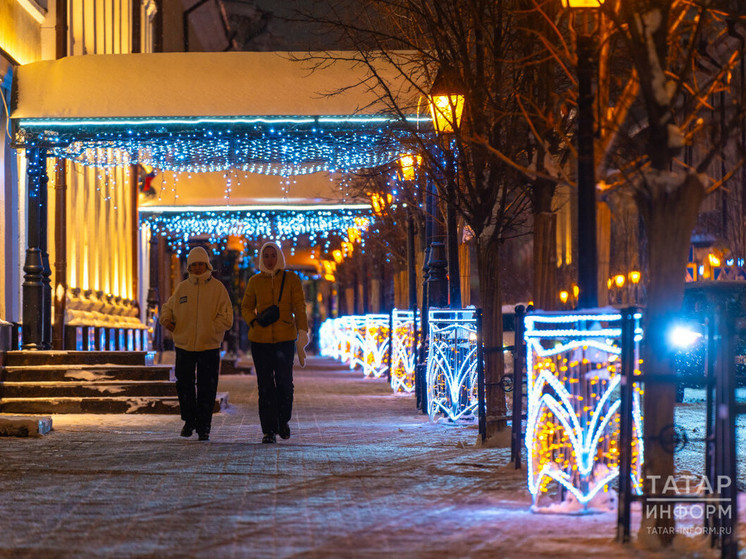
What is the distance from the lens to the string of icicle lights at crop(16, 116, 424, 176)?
1725cm

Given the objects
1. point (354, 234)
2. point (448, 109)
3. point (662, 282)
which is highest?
point (354, 234)

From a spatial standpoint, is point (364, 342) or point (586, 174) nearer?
point (586, 174)

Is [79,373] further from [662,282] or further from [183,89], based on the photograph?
[662,282]

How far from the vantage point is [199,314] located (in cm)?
1271

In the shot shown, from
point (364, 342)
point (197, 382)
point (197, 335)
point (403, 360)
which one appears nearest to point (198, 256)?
point (197, 335)

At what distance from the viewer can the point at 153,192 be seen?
3131 cm

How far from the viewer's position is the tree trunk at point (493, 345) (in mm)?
12148

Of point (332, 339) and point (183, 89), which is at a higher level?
point (183, 89)

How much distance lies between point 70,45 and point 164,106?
6.96m

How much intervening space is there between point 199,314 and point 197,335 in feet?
0.70

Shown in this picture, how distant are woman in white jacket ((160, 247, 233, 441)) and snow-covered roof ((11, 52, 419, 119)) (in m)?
4.95

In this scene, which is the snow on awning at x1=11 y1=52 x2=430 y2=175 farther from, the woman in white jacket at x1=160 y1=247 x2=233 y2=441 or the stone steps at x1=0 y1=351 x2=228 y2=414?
the woman in white jacket at x1=160 y1=247 x2=233 y2=441

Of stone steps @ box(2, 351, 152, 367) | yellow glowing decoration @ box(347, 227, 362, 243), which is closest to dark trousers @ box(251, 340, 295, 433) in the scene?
stone steps @ box(2, 351, 152, 367)

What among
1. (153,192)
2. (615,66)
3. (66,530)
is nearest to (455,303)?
(615,66)
